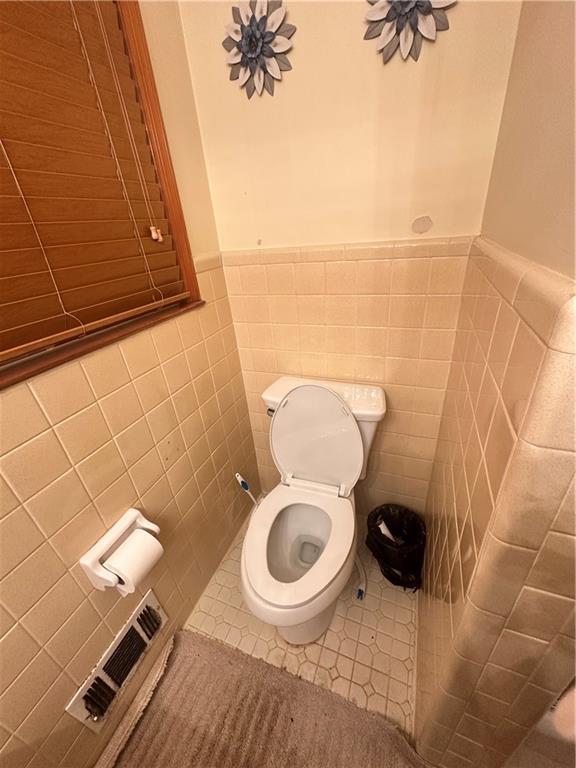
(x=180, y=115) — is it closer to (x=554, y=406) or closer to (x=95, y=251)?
(x=95, y=251)

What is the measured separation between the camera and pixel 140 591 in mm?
956

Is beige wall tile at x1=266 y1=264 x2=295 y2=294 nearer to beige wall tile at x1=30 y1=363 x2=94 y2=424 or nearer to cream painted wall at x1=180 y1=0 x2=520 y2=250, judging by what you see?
cream painted wall at x1=180 y1=0 x2=520 y2=250

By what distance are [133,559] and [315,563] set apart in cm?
54

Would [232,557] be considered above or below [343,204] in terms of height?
below

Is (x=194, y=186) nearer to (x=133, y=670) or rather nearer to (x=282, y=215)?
(x=282, y=215)

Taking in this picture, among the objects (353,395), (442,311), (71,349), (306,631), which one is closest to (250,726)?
(306,631)

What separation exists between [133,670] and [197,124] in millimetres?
1797

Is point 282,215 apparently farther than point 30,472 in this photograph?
Yes

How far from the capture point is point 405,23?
0.74 m

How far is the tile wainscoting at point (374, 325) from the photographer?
3.18 ft

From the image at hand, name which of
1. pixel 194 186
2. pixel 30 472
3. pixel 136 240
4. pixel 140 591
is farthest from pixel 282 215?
pixel 140 591

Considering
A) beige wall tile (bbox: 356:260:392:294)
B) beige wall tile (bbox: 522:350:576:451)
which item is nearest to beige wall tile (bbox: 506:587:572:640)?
beige wall tile (bbox: 522:350:576:451)

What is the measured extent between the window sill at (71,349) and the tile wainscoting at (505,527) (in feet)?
2.83

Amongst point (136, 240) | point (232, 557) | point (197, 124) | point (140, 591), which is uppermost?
point (197, 124)
